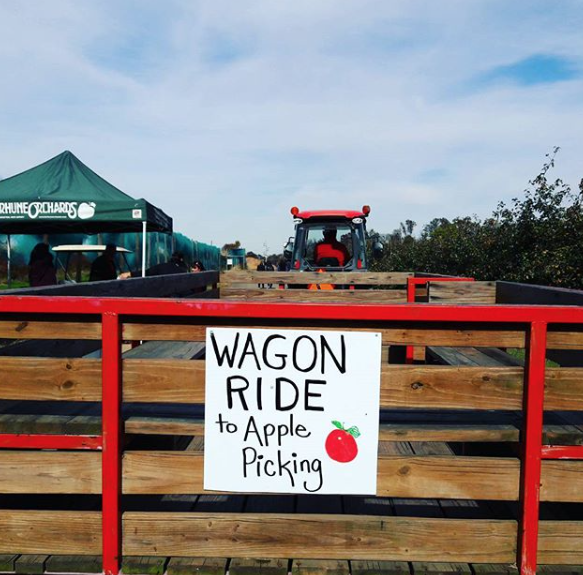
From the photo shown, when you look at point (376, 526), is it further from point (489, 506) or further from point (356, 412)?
point (489, 506)

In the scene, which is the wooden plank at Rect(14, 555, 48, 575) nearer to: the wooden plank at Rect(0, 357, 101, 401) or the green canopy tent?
the wooden plank at Rect(0, 357, 101, 401)

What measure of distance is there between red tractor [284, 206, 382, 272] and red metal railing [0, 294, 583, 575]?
7.23 meters

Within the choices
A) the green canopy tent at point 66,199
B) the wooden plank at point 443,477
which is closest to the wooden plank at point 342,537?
the wooden plank at point 443,477

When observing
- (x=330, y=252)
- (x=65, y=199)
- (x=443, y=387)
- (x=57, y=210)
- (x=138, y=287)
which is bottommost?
(x=443, y=387)

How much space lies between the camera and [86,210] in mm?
9805

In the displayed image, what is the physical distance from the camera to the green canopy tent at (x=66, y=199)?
386 inches

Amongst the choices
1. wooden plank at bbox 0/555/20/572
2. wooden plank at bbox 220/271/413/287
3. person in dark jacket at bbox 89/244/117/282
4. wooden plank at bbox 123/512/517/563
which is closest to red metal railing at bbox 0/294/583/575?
wooden plank at bbox 123/512/517/563

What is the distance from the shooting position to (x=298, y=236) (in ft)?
33.4

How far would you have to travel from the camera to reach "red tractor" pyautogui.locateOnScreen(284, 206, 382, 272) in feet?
32.2

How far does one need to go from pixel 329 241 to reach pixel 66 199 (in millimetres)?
4961

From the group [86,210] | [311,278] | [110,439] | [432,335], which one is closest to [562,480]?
[432,335]

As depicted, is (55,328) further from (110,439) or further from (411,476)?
(411,476)

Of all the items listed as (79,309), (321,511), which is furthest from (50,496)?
(321,511)

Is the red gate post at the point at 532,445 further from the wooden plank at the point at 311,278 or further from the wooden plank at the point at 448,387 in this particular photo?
the wooden plank at the point at 311,278
